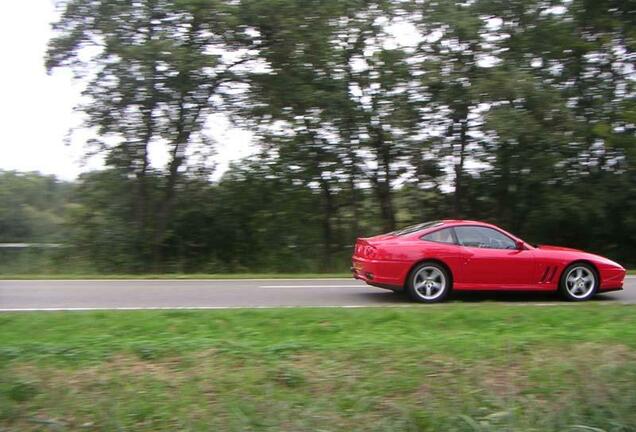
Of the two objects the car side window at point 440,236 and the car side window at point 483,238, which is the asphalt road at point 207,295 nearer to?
the car side window at point 483,238

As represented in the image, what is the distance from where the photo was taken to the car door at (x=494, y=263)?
1040 centimetres

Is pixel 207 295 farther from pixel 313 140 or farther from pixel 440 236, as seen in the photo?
pixel 313 140

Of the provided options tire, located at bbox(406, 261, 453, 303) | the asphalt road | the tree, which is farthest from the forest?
tire, located at bbox(406, 261, 453, 303)

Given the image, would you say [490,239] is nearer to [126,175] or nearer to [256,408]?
[256,408]

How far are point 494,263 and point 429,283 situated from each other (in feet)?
3.78

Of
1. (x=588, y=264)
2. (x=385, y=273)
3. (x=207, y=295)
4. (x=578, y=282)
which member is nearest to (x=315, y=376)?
(x=385, y=273)

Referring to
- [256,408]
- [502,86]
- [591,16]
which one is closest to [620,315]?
[591,16]

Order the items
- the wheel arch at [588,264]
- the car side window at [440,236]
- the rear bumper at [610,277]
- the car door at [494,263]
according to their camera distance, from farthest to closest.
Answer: the rear bumper at [610,277], the wheel arch at [588,264], the car side window at [440,236], the car door at [494,263]

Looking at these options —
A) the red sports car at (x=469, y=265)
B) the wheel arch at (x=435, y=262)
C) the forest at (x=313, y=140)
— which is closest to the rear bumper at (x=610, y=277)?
the red sports car at (x=469, y=265)

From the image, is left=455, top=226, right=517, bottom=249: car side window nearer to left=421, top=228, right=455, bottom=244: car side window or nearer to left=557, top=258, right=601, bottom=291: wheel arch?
left=421, top=228, right=455, bottom=244: car side window

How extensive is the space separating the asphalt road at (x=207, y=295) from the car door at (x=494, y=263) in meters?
0.45

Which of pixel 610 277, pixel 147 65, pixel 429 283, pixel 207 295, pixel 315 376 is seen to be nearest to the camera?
pixel 315 376

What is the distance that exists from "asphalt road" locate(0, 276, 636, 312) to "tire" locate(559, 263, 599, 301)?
0.27 meters

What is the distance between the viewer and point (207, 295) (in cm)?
1140
